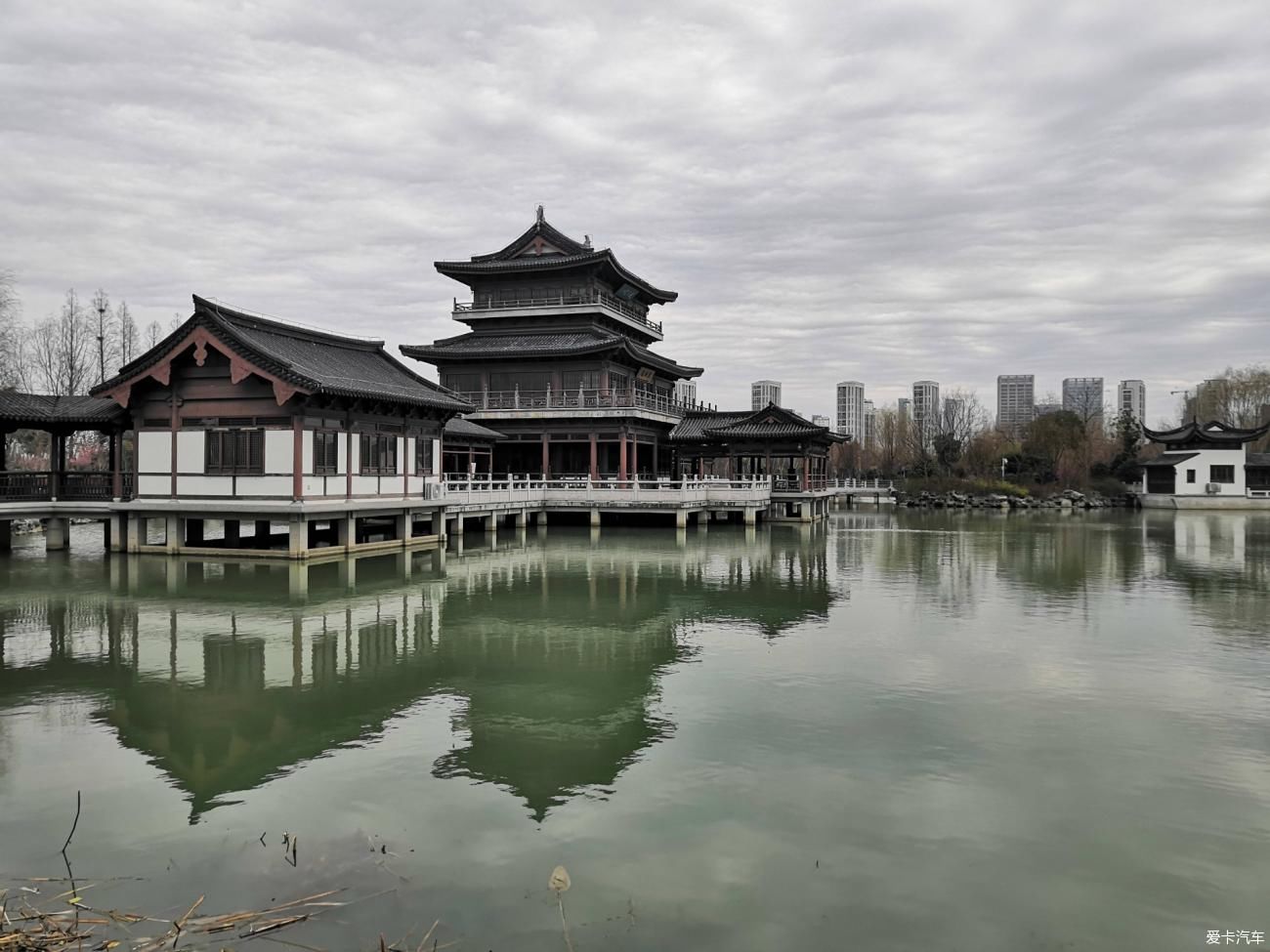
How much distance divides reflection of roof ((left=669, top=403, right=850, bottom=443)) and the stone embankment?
22.5 metres

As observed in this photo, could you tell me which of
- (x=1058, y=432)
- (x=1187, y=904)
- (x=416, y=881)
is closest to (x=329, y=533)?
(x=416, y=881)

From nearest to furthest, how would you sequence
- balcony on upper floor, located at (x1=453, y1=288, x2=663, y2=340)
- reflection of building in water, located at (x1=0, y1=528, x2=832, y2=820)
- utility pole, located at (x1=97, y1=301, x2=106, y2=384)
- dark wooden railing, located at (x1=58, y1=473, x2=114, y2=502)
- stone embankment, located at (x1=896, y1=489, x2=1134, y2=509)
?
reflection of building in water, located at (x1=0, y1=528, x2=832, y2=820), dark wooden railing, located at (x1=58, y1=473, x2=114, y2=502), balcony on upper floor, located at (x1=453, y1=288, x2=663, y2=340), utility pole, located at (x1=97, y1=301, x2=106, y2=384), stone embankment, located at (x1=896, y1=489, x2=1134, y2=509)

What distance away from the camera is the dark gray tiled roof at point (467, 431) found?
38.9m

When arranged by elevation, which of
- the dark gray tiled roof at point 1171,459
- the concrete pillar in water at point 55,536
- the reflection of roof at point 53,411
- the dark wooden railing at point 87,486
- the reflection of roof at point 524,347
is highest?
the reflection of roof at point 524,347

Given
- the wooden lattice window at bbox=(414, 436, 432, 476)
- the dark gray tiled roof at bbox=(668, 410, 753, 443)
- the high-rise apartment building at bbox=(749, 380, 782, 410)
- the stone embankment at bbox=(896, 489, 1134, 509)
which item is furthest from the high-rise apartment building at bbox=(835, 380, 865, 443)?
the wooden lattice window at bbox=(414, 436, 432, 476)

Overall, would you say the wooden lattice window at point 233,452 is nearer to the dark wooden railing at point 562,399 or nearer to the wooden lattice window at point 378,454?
the wooden lattice window at point 378,454

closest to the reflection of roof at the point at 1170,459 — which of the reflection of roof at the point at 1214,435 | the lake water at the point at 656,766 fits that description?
the reflection of roof at the point at 1214,435

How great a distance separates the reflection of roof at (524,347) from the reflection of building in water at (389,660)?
21.7 meters

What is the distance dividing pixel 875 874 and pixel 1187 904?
6.97 feet

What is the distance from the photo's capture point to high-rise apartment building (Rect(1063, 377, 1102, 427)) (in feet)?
321

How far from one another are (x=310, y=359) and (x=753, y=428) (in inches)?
959

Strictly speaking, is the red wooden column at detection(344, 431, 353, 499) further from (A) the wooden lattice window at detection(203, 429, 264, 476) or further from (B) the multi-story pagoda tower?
(B) the multi-story pagoda tower

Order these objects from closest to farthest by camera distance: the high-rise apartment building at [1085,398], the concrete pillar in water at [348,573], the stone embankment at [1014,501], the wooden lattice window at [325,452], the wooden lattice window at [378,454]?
the concrete pillar in water at [348,573] → the wooden lattice window at [325,452] → the wooden lattice window at [378,454] → the stone embankment at [1014,501] → the high-rise apartment building at [1085,398]

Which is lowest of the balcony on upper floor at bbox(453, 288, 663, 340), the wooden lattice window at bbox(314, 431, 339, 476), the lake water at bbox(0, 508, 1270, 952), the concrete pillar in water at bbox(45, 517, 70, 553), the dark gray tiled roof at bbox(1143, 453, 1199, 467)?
the lake water at bbox(0, 508, 1270, 952)
